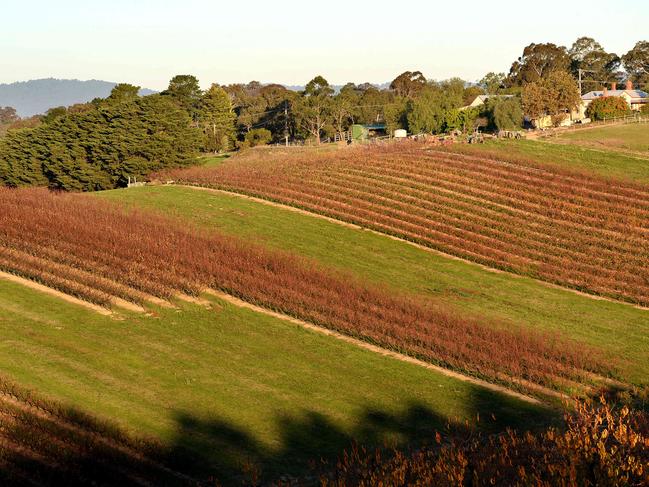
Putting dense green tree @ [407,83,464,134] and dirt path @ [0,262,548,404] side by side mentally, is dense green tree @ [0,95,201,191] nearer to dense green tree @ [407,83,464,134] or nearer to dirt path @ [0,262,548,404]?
dense green tree @ [407,83,464,134]

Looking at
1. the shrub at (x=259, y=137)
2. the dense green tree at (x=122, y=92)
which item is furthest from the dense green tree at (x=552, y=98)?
the dense green tree at (x=122, y=92)

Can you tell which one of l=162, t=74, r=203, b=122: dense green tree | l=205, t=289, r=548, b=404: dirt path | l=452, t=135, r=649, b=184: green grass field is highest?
l=162, t=74, r=203, b=122: dense green tree

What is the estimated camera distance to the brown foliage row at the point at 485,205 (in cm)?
4353

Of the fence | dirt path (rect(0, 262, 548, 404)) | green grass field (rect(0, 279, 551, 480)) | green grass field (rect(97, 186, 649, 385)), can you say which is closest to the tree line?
the fence

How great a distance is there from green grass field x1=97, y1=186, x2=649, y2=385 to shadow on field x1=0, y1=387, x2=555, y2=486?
11.0m

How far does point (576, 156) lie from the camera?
217ft

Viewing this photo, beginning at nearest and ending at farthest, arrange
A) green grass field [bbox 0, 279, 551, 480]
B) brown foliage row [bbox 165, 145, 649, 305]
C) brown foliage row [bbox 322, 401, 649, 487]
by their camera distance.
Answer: brown foliage row [bbox 322, 401, 649, 487] < green grass field [bbox 0, 279, 551, 480] < brown foliage row [bbox 165, 145, 649, 305]

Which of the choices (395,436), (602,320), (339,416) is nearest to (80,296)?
(339,416)

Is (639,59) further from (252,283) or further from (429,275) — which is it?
(252,283)

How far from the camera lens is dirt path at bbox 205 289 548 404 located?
26.6 meters

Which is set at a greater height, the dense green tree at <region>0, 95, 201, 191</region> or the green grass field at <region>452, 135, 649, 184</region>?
the dense green tree at <region>0, 95, 201, 191</region>

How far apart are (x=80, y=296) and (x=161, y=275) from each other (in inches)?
169

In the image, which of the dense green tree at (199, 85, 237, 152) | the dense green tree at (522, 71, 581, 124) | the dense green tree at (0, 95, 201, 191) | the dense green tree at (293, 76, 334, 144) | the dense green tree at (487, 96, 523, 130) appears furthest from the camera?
the dense green tree at (293, 76, 334, 144)

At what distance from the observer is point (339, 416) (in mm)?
23719
